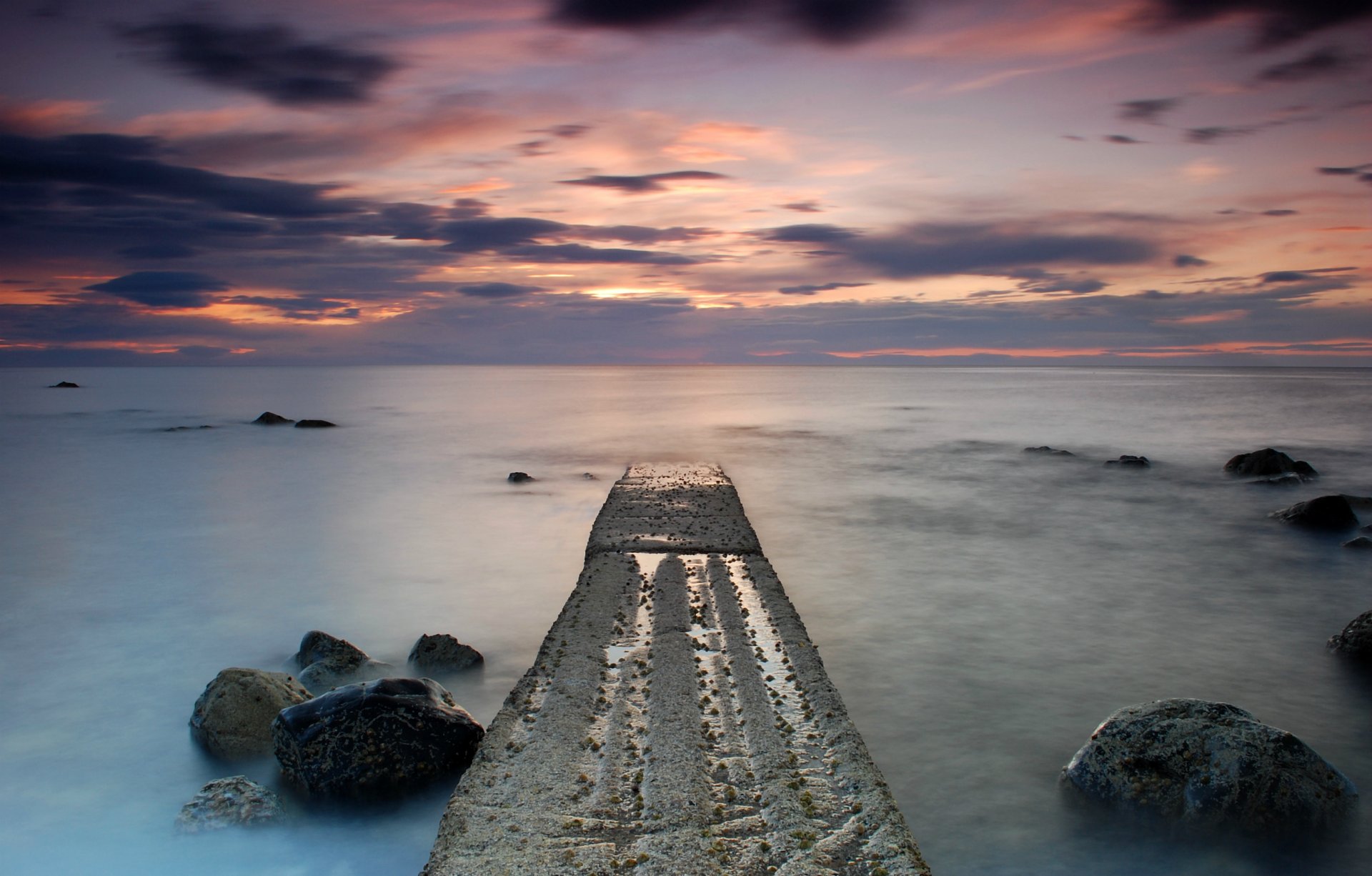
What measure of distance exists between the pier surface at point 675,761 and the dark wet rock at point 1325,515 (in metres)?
14.0

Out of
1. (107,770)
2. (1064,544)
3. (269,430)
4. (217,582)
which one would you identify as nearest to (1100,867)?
(107,770)

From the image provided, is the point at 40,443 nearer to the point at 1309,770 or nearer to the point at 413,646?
the point at 413,646

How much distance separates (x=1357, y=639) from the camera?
10828mm

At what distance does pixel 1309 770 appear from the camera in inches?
268

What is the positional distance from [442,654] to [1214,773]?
7.89m

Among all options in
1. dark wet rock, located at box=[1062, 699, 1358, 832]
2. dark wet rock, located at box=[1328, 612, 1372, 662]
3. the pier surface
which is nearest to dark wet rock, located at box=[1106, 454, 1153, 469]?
dark wet rock, located at box=[1328, 612, 1372, 662]

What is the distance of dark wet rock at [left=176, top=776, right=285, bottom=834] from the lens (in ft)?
22.9

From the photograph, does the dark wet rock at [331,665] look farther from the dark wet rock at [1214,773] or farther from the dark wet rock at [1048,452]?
the dark wet rock at [1048,452]

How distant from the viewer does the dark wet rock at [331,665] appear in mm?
9961

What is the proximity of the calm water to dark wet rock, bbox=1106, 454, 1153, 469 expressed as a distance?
751mm

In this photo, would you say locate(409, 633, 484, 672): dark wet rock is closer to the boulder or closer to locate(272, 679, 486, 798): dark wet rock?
the boulder

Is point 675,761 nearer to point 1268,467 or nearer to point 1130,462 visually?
point 1268,467

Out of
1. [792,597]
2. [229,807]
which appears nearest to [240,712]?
[229,807]

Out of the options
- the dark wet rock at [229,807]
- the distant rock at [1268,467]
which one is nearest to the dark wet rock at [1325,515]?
the distant rock at [1268,467]
